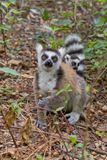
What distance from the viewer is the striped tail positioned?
19.2 ft

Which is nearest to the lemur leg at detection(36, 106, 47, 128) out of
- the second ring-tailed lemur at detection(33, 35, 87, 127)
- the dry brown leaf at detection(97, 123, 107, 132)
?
the second ring-tailed lemur at detection(33, 35, 87, 127)

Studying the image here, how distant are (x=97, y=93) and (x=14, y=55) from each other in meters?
1.50

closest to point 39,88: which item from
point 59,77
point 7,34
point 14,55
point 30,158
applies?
point 59,77

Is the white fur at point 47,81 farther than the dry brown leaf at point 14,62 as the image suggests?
No

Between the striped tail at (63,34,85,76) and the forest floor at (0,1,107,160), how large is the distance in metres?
0.28

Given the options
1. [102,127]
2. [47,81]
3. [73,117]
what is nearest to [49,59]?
[47,81]

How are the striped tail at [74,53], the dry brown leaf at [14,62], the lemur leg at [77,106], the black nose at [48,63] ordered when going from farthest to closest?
the dry brown leaf at [14,62]
the striped tail at [74,53]
the lemur leg at [77,106]
the black nose at [48,63]

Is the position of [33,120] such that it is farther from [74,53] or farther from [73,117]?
[74,53]

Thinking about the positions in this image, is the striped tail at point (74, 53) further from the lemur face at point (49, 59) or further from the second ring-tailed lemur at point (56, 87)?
the lemur face at point (49, 59)

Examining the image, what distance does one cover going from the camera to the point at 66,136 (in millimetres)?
4492

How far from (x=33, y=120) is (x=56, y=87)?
16.6 inches

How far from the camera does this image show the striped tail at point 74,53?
5863 millimetres

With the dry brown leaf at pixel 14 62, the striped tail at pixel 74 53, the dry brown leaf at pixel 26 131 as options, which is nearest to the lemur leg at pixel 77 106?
the striped tail at pixel 74 53

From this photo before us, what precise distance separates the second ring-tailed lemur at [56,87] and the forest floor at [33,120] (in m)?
0.12
